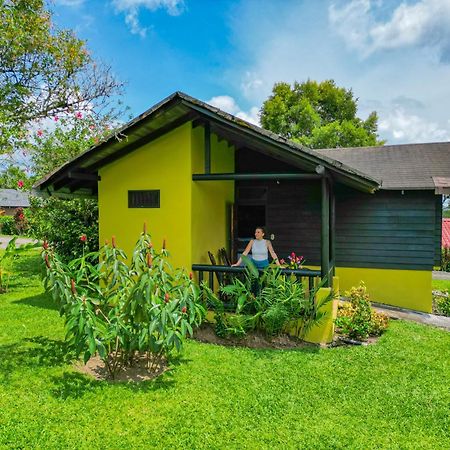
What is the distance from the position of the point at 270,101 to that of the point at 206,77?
17.0 meters

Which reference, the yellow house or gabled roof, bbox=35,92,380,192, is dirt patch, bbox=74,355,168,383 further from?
gabled roof, bbox=35,92,380,192

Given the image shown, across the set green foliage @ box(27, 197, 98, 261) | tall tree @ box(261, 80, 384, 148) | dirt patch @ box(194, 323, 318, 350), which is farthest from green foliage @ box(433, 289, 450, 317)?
tall tree @ box(261, 80, 384, 148)

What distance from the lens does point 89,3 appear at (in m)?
8.54

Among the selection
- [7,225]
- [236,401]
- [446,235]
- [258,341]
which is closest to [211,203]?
[258,341]

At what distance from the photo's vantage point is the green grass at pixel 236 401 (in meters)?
3.49

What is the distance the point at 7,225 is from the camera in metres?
36.1

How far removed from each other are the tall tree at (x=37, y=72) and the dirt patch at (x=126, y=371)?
403cm

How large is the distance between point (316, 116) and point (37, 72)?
24.7 metres

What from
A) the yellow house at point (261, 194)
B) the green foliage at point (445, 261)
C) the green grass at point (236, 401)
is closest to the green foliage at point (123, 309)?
the green grass at point (236, 401)

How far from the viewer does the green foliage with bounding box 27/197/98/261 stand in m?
11.7

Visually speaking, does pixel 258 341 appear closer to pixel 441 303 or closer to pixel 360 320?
pixel 360 320

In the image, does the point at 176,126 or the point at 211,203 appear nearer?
the point at 176,126

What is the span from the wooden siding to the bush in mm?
32955

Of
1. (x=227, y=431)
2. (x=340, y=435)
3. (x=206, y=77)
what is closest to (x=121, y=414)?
(x=227, y=431)
